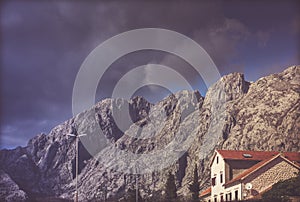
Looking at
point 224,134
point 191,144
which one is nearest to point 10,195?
point 191,144

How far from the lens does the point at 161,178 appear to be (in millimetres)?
183375

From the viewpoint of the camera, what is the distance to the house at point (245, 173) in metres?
54.4

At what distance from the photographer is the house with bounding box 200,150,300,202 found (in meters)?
54.4

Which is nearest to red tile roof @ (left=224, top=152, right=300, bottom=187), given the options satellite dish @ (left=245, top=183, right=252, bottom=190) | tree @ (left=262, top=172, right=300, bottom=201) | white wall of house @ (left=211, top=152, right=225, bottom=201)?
satellite dish @ (left=245, top=183, right=252, bottom=190)

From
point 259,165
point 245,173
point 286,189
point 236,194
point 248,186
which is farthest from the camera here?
point 245,173

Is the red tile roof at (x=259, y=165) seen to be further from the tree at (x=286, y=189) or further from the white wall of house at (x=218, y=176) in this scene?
the tree at (x=286, y=189)

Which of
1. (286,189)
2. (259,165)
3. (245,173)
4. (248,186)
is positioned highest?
(259,165)

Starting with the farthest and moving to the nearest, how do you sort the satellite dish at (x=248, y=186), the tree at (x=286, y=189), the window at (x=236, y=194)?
the window at (x=236, y=194) → the satellite dish at (x=248, y=186) → the tree at (x=286, y=189)

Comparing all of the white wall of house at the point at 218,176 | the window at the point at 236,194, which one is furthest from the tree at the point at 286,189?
the white wall of house at the point at 218,176

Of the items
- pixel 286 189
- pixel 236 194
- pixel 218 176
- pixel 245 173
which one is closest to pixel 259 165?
pixel 245 173

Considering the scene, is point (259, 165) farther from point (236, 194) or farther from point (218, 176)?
point (218, 176)

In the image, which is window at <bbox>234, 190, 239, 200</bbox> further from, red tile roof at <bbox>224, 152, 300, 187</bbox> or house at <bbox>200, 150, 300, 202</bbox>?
red tile roof at <bbox>224, 152, 300, 187</bbox>

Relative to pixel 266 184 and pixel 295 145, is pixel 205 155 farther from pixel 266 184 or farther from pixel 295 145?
pixel 266 184

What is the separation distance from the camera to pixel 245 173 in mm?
57281
